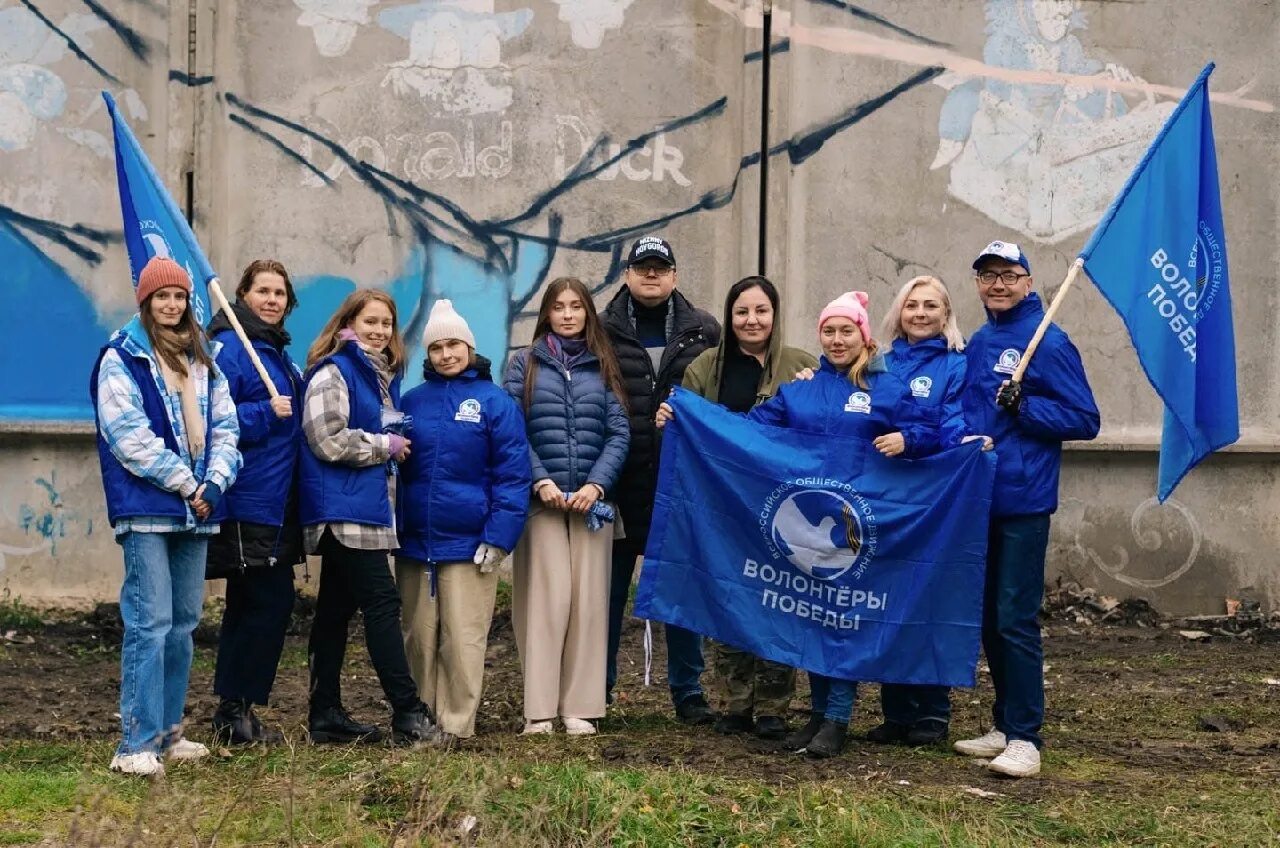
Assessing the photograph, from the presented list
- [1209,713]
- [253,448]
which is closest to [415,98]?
[253,448]

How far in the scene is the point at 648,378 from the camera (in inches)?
300

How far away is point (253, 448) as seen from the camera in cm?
675

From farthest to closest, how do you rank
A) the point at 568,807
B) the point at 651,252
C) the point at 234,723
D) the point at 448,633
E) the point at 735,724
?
the point at 651,252 → the point at 735,724 → the point at 448,633 → the point at 234,723 → the point at 568,807

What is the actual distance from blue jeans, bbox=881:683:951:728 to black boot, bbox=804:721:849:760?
16.7 inches

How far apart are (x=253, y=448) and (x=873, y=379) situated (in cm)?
244

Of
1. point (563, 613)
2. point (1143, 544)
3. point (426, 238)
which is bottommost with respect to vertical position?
point (563, 613)

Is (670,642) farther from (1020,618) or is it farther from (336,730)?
(1020,618)

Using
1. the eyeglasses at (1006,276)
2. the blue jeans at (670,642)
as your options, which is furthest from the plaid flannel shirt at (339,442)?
the eyeglasses at (1006,276)

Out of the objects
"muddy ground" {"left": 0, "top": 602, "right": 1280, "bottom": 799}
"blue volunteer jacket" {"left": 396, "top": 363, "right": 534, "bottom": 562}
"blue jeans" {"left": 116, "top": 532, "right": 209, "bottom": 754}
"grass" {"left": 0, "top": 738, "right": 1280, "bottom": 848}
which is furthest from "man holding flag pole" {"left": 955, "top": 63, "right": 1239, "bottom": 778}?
"blue jeans" {"left": 116, "top": 532, "right": 209, "bottom": 754}

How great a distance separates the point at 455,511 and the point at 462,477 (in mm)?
142

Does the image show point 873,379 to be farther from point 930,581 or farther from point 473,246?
point 473,246

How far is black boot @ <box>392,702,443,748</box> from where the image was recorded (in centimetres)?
692

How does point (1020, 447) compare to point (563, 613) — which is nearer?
point (1020, 447)

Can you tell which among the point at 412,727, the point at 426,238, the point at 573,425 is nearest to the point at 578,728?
the point at 412,727
